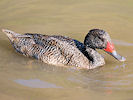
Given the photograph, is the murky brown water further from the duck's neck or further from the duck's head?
the duck's head

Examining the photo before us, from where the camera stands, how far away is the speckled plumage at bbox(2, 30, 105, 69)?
8.66 m

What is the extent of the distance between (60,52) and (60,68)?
0.44 m

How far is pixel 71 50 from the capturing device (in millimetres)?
8711

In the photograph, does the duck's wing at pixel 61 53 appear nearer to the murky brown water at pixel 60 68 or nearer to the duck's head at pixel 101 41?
the murky brown water at pixel 60 68

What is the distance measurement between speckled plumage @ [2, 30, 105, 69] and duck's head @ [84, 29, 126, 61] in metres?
0.23

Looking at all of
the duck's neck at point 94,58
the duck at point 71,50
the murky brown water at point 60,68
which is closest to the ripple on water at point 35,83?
the murky brown water at point 60,68

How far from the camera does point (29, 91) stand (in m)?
7.18

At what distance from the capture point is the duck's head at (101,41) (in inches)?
336

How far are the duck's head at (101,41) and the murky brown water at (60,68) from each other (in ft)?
1.36

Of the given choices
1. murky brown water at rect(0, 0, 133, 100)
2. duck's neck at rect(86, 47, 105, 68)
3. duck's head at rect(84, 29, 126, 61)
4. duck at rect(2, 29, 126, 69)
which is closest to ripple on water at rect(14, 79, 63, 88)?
murky brown water at rect(0, 0, 133, 100)

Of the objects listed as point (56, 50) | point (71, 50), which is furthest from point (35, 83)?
point (71, 50)
